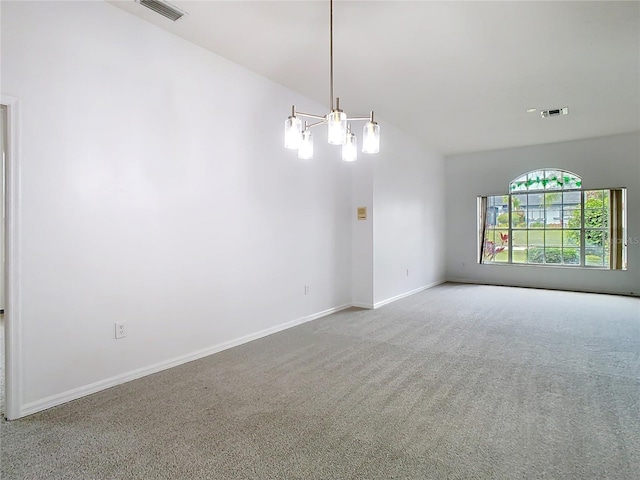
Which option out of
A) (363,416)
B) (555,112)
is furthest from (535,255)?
(363,416)

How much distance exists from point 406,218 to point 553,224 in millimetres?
3191

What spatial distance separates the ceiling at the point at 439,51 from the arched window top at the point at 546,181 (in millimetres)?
1806

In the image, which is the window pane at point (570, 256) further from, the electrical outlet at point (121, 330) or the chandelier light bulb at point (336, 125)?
the electrical outlet at point (121, 330)

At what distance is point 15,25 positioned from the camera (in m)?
2.25

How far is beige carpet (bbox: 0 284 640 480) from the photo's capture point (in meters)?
1.80

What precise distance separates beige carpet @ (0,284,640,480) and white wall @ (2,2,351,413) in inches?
13.2

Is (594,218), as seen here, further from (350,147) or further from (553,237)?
(350,147)

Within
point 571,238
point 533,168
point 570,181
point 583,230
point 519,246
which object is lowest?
point 519,246

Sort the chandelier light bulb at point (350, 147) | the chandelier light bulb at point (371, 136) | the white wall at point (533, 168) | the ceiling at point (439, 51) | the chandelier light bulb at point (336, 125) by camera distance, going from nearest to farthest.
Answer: the chandelier light bulb at point (336, 125) < the chandelier light bulb at point (371, 136) < the chandelier light bulb at point (350, 147) < the ceiling at point (439, 51) < the white wall at point (533, 168)

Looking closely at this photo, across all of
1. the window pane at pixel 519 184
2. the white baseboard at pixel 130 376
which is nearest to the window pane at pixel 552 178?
the window pane at pixel 519 184

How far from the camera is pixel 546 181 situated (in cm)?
720

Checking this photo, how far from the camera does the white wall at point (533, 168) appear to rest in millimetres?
6348

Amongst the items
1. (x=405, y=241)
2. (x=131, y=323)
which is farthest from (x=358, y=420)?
(x=405, y=241)

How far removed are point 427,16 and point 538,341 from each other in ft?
10.6
